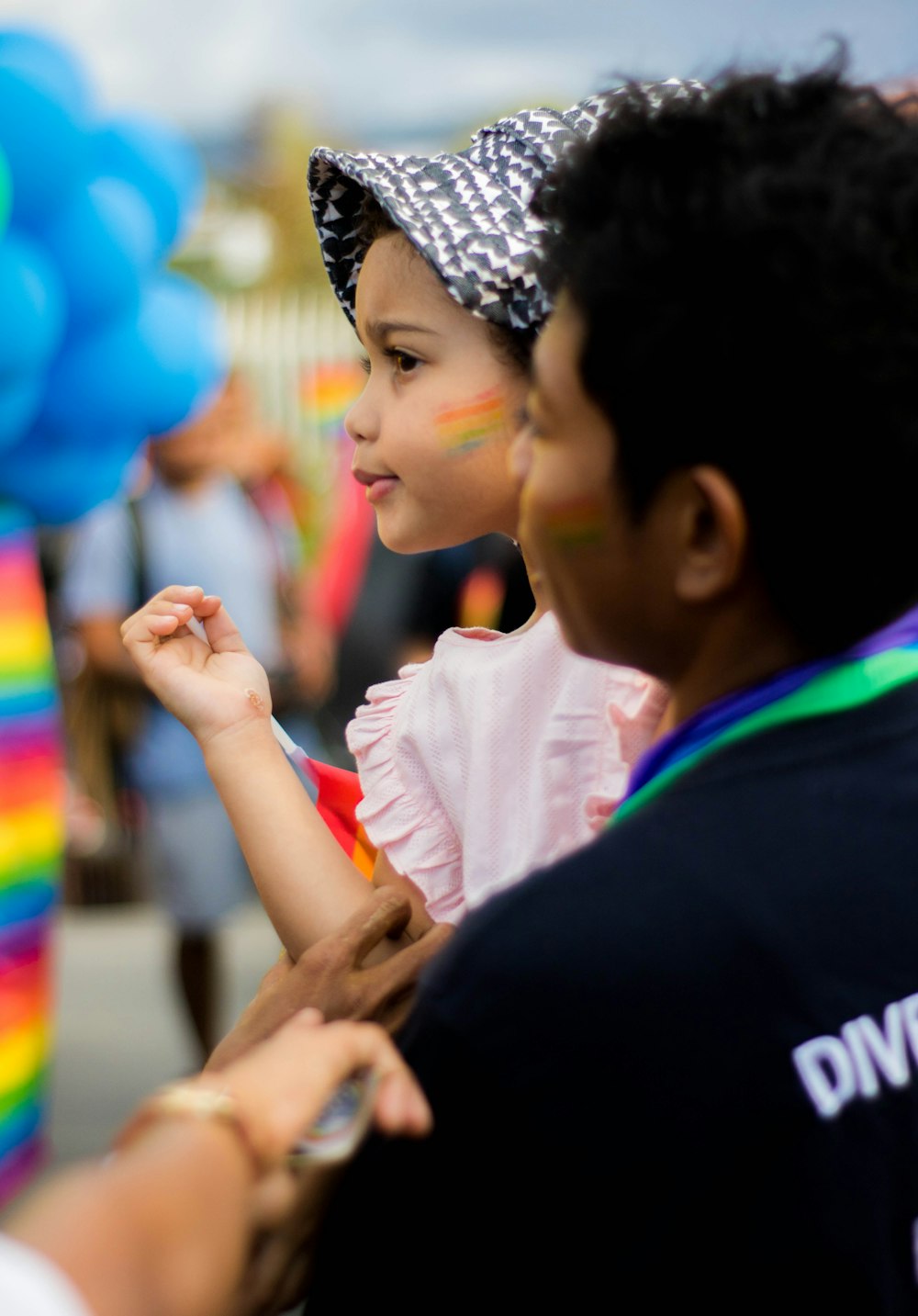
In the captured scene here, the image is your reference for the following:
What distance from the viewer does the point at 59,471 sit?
10.4 ft

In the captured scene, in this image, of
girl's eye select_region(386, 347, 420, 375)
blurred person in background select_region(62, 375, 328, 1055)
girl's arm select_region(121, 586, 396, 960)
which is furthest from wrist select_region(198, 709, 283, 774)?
blurred person in background select_region(62, 375, 328, 1055)

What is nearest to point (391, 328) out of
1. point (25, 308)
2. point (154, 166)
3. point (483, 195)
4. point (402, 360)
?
point (402, 360)

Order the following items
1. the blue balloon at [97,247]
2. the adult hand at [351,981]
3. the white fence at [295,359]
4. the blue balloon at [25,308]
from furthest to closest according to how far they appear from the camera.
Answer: the white fence at [295,359] < the blue balloon at [97,247] < the blue balloon at [25,308] < the adult hand at [351,981]

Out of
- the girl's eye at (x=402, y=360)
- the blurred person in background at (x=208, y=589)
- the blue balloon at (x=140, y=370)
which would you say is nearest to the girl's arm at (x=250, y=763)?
the girl's eye at (x=402, y=360)

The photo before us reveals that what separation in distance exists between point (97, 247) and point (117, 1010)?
3.33 metres

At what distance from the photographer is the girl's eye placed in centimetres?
145

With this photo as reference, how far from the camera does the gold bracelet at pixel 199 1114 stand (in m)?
0.83

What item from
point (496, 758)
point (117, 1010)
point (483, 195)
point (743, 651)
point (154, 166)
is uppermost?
point (154, 166)

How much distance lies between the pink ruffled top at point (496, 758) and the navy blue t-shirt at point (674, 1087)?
1.33 ft

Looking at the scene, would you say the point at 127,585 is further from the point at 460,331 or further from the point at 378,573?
the point at 460,331

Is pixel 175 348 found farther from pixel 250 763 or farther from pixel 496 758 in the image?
pixel 496 758

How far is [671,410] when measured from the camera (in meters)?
0.90

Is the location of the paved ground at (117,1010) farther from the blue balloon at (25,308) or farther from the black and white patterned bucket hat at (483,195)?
the black and white patterned bucket hat at (483,195)

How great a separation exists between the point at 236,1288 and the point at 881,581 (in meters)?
0.57
